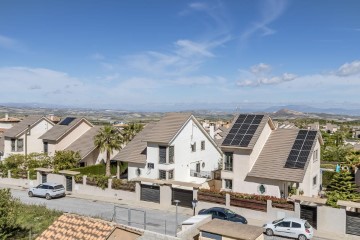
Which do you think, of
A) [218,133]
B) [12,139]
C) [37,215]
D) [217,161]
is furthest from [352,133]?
[37,215]

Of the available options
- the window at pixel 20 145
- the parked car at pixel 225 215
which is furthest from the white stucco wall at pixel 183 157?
the window at pixel 20 145

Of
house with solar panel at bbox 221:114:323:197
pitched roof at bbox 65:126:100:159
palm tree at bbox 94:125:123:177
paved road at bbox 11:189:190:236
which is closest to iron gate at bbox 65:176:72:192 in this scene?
paved road at bbox 11:189:190:236

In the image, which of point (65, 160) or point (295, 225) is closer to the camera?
point (295, 225)

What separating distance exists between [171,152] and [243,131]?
902 centimetres

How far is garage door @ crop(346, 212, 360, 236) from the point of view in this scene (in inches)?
1061

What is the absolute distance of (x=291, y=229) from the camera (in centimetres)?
2661

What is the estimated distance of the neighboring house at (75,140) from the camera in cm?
5375

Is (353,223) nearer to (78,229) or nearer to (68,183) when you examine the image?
(78,229)

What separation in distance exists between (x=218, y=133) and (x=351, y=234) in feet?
158

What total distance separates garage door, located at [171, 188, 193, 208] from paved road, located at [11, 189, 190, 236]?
6.67 feet

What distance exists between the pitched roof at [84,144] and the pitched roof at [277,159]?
26044mm

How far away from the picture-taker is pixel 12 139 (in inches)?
2286

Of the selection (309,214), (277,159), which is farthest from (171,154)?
(309,214)

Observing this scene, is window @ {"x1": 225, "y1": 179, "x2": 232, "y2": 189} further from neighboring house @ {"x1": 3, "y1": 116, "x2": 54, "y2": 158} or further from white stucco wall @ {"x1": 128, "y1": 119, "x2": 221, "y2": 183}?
neighboring house @ {"x1": 3, "y1": 116, "x2": 54, "y2": 158}
